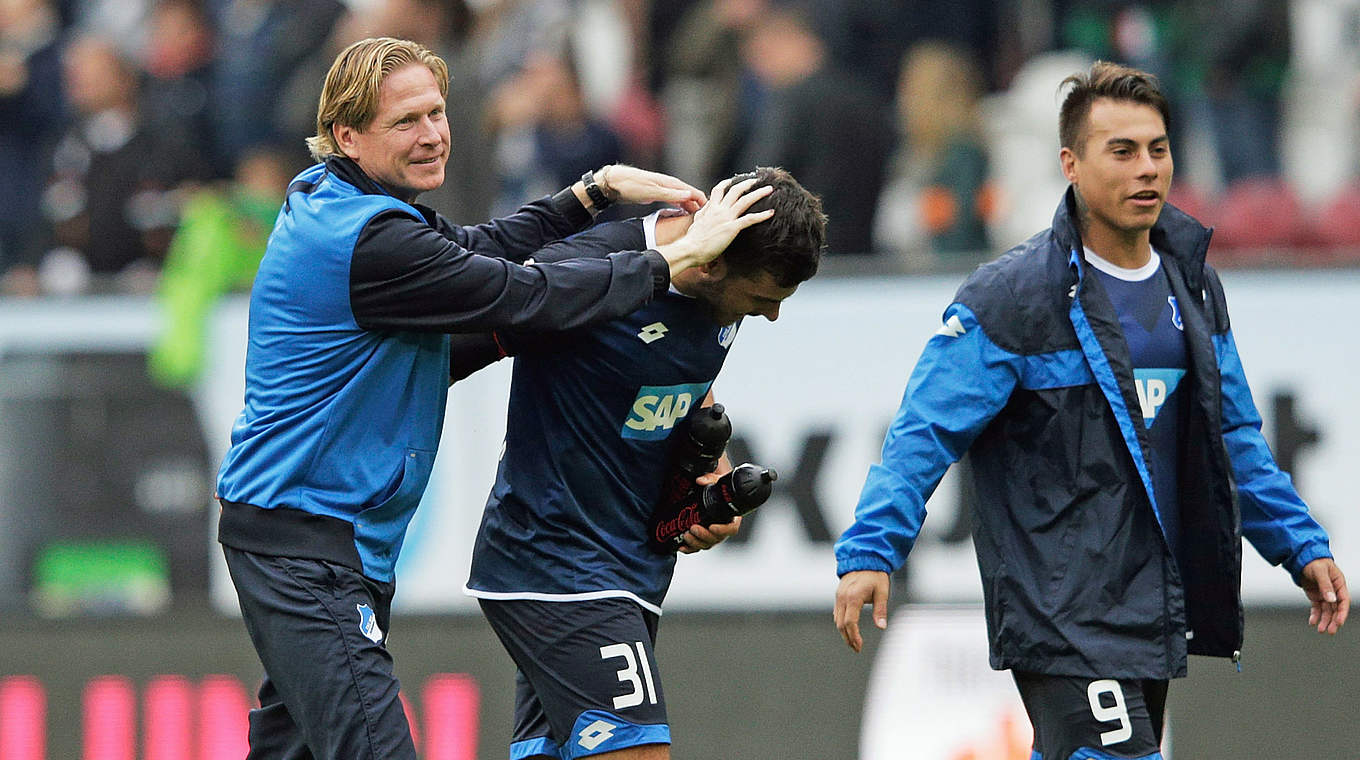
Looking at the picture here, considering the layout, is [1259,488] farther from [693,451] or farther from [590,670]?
[590,670]

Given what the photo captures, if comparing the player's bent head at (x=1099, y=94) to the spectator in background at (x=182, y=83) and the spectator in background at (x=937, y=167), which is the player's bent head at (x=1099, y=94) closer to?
the spectator in background at (x=937, y=167)

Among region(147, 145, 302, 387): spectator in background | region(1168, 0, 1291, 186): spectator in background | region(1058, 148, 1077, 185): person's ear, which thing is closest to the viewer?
region(1058, 148, 1077, 185): person's ear

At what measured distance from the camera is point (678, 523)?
470 cm

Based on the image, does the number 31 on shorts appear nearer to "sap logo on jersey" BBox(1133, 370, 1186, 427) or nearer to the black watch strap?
the black watch strap

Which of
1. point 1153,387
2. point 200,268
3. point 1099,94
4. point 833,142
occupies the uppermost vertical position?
point 833,142

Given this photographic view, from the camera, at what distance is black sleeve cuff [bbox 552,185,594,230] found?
4.96 m

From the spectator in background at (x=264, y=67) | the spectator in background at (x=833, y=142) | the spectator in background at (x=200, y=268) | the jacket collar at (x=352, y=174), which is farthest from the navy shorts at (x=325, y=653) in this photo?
the spectator in background at (x=264, y=67)

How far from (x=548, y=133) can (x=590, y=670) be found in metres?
5.04

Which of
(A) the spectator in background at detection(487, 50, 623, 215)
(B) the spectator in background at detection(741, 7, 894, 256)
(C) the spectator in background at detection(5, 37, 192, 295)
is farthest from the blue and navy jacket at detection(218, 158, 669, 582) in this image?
(A) the spectator in background at detection(487, 50, 623, 215)

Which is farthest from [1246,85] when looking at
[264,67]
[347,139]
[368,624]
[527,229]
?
[368,624]

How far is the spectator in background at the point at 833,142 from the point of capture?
8.43 m

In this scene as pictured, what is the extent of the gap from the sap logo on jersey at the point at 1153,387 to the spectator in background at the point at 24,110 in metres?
6.67

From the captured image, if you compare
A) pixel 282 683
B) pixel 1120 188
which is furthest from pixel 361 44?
pixel 1120 188

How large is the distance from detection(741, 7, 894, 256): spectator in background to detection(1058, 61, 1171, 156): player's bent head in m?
3.42
